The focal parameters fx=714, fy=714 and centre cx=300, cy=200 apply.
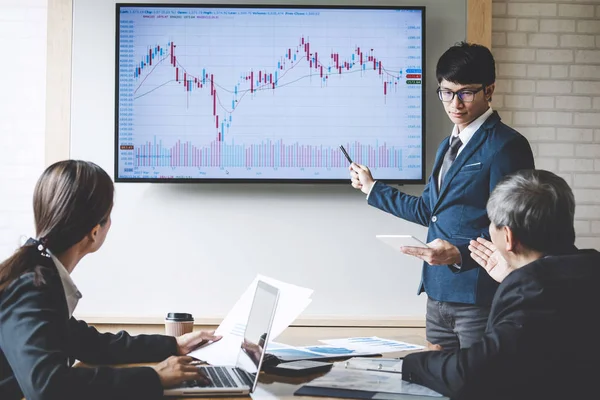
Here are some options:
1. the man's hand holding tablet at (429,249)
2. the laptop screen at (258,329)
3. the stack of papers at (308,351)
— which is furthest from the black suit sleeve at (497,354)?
the man's hand holding tablet at (429,249)

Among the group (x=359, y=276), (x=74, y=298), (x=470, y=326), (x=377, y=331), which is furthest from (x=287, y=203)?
(x=74, y=298)

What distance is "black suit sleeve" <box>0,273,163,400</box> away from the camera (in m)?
1.38

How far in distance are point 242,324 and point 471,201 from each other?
34.7 inches

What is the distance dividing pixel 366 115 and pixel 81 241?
190cm

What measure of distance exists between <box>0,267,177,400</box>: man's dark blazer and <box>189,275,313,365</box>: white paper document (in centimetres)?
42

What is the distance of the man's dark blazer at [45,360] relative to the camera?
4.54 feet

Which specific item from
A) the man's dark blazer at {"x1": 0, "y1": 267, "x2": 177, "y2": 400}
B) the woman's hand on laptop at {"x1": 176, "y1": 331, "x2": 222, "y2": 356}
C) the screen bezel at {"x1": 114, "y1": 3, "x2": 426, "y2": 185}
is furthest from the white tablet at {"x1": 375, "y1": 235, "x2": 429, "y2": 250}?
the screen bezel at {"x1": 114, "y1": 3, "x2": 426, "y2": 185}

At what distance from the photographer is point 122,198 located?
3.32 meters

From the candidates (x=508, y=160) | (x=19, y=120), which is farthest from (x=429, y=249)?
(x=19, y=120)

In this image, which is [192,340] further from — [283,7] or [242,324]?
[283,7]

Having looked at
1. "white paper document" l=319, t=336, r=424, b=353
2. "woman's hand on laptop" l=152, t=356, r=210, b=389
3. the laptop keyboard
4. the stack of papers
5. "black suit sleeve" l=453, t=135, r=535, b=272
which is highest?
"black suit sleeve" l=453, t=135, r=535, b=272

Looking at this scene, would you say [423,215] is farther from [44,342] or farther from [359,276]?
[44,342]

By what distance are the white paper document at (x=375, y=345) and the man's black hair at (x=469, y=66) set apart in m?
0.89

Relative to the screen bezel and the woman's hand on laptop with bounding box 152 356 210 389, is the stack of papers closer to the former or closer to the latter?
the woman's hand on laptop with bounding box 152 356 210 389
